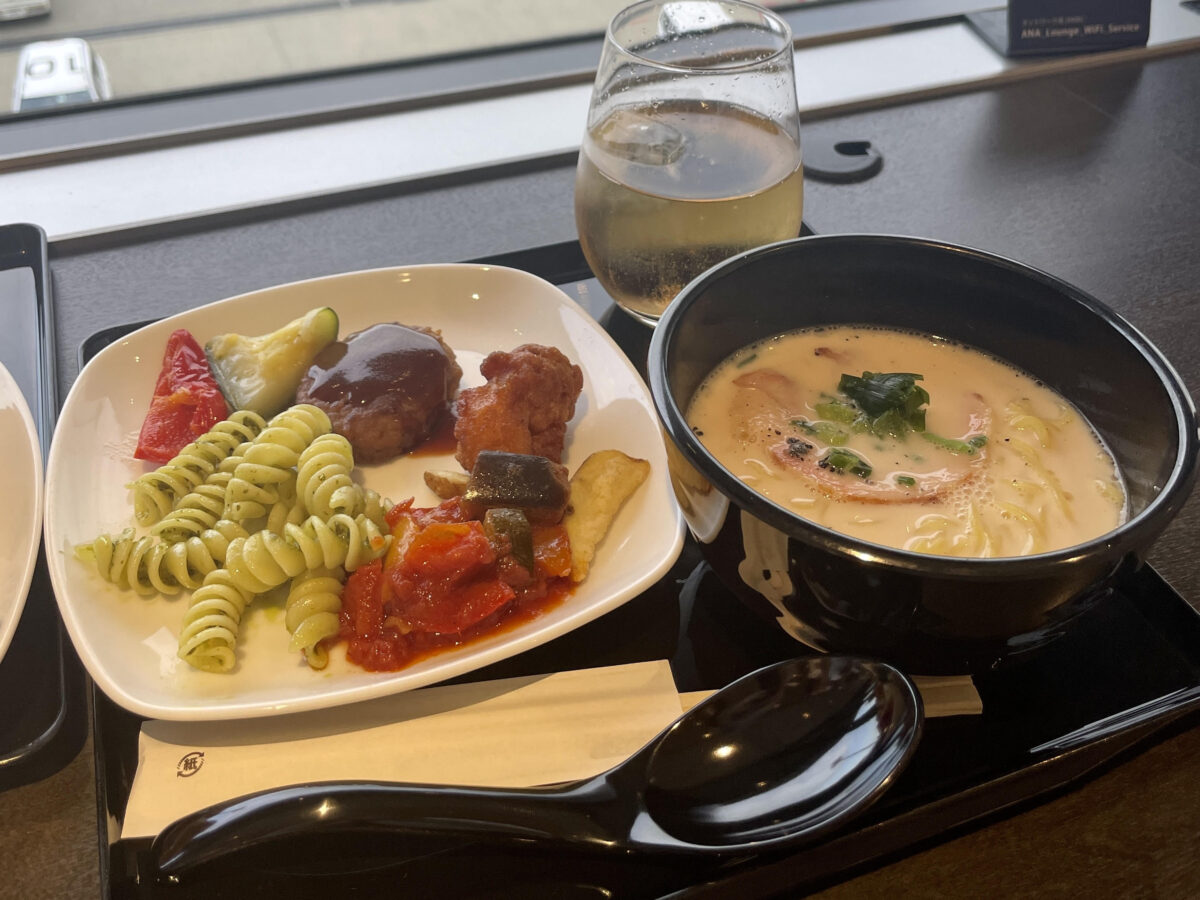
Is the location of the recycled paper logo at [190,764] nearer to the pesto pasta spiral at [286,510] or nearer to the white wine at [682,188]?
the pesto pasta spiral at [286,510]

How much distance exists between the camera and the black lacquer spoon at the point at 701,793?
75 cm

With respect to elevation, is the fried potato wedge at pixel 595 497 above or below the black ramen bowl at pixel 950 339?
below

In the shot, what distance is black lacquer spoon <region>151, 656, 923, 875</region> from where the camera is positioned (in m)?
0.75

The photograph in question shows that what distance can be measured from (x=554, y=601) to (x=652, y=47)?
2.56ft

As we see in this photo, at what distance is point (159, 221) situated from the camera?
1.64m

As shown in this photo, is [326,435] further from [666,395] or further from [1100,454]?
[1100,454]

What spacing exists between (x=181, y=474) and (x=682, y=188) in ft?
2.30

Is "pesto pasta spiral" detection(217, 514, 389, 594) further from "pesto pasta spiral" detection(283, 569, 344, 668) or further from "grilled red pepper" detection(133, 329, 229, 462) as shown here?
"grilled red pepper" detection(133, 329, 229, 462)

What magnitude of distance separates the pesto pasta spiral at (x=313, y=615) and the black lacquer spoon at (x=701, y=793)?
0.22 meters

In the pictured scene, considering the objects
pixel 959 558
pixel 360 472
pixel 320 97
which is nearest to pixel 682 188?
pixel 360 472

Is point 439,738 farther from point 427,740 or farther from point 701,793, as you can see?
point 701,793

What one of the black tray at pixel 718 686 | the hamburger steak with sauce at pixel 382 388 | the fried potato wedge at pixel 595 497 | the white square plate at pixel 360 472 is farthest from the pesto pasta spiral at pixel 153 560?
the fried potato wedge at pixel 595 497

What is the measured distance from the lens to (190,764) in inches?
34.2

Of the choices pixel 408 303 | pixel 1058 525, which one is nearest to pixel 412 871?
pixel 1058 525
